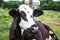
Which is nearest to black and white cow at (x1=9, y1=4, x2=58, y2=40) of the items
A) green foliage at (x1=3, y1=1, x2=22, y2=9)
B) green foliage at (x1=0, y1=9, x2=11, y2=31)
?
green foliage at (x1=0, y1=9, x2=11, y2=31)

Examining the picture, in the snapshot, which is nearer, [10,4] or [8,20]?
[8,20]

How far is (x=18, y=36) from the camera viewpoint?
12.1 ft

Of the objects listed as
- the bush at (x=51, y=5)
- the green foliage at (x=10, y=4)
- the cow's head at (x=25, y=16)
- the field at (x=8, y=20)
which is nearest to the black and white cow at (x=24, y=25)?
the cow's head at (x=25, y=16)

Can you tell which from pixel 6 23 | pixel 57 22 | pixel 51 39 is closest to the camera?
pixel 51 39

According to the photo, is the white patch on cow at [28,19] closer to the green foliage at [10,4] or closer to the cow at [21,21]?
the cow at [21,21]

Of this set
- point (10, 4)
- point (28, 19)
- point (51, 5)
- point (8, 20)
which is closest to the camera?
point (28, 19)

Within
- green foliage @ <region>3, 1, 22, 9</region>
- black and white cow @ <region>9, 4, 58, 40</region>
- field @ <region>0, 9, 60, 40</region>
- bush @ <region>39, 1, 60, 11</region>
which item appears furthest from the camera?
bush @ <region>39, 1, 60, 11</region>

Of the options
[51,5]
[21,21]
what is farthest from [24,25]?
[51,5]

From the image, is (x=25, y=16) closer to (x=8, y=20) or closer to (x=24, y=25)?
(x=24, y=25)

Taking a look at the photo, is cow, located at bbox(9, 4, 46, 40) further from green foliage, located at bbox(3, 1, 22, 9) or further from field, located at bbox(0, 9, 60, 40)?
green foliage, located at bbox(3, 1, 22, 9)

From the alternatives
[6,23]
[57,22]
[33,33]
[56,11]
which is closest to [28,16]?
[33,33]

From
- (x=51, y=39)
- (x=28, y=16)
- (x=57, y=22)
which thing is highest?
(x=28, y=16)

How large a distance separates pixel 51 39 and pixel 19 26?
1131 millimetres

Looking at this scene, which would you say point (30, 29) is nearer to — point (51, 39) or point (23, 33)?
point (23, 33)
